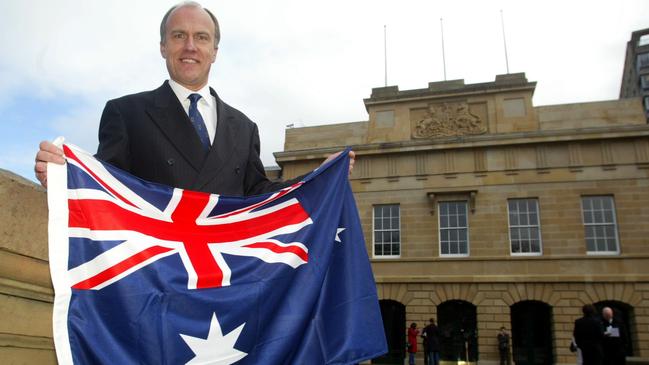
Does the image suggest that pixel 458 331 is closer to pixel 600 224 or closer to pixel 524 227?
pixel 524 227

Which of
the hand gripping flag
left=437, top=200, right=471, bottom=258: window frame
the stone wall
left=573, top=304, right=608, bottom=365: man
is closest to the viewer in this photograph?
the stone wall

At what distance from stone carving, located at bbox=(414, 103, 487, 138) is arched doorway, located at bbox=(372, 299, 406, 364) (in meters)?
8.25

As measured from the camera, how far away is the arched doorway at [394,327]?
2319 centimetres

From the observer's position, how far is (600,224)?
71.3 feet

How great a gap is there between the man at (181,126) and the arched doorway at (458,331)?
2155cm

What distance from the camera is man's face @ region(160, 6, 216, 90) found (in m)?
2.62

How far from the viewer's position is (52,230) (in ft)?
7.01

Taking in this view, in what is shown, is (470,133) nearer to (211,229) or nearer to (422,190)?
(422,190)

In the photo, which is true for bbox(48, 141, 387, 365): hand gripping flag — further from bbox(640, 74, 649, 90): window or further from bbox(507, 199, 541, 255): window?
bbox(640, 74, 649, 90): window

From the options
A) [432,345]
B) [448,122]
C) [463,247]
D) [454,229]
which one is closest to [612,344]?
[432,345]

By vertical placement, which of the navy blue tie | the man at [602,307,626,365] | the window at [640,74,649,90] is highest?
the window at [640,74,649,90]

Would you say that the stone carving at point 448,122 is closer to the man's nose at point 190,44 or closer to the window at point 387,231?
the window at point 387,231

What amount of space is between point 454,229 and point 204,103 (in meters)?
21.7

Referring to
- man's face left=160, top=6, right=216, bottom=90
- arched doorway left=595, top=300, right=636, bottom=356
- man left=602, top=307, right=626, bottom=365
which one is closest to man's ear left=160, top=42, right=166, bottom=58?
man's face left=160, top=6, right=216, bottom=90
